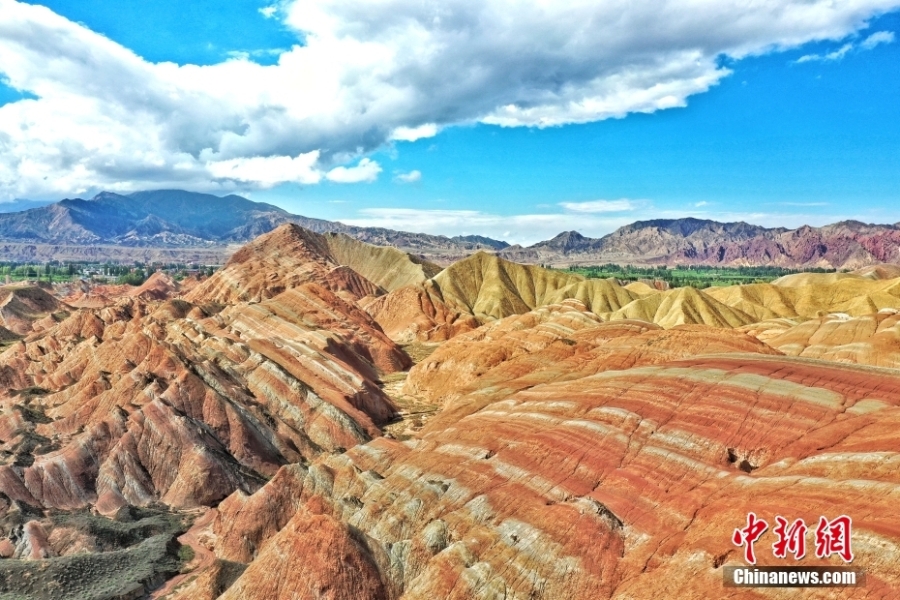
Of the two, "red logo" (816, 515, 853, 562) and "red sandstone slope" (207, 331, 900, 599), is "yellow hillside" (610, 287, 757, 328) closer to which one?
"red sandstone slope" (207, 331, 900, 599)

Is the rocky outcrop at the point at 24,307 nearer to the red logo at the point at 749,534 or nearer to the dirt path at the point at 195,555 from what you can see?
the dirt path at the point at 195,555

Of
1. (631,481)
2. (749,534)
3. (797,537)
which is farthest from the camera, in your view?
(631,481)

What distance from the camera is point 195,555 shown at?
39219 mm

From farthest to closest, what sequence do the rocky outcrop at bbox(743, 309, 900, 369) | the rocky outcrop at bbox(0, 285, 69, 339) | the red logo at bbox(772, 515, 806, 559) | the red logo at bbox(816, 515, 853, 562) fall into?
the rocky outcrop at bbox(0, 285, 69, 339) → the rocky outcrop at bbox(743, 309, 900, 369) → the red logo at bbox(772, 515, 806, 559) → the red logo at bbox(816, 515, 853, 562)

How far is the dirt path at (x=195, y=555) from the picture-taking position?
34719mm

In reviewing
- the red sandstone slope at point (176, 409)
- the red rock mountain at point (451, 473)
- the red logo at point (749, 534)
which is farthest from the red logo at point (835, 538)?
the red sandstone slope at point (176, 409)

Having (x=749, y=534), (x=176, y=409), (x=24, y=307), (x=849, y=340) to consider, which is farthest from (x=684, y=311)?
(x=24, y=307)

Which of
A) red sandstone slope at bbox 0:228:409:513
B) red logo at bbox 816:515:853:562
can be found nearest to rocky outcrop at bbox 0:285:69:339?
red sandstone slope at bbox 0:228:409:513

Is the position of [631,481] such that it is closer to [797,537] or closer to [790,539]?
[790,539]

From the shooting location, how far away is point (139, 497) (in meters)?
50.8

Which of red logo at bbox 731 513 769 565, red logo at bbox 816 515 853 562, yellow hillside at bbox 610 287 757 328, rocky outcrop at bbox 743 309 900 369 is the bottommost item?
yellow hillside at bbox 610 287 757 328

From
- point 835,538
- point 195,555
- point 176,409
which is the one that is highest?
point 835,538

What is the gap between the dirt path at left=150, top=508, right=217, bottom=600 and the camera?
3472 cm

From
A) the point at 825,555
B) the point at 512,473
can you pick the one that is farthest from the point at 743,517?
the point at 512,473
